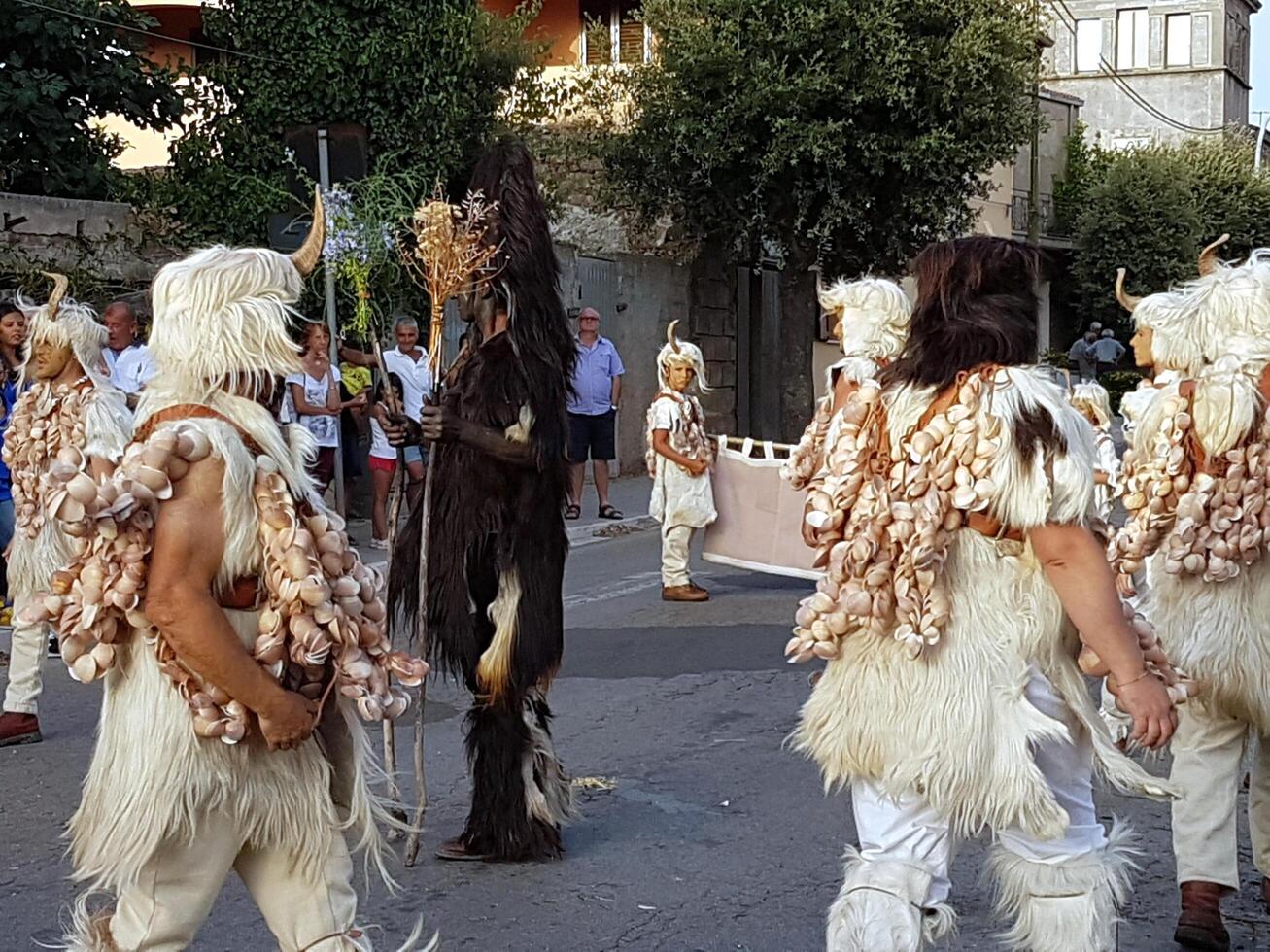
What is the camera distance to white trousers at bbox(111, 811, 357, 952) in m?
3.47

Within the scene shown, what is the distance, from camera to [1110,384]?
37062 mm

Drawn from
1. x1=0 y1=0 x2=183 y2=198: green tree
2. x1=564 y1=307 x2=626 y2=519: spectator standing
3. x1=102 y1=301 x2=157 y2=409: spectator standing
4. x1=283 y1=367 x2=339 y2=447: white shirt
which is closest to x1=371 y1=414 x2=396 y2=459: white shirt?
x1=283 y1=367 x2=339 y2=447: white shirt

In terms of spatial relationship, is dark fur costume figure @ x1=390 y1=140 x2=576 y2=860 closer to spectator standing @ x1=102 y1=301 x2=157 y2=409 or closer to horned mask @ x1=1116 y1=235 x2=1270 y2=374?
horned mask @ x1=1116 y1=235 x2=1270 y2=374

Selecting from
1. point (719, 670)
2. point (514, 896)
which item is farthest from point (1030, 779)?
point (719, 670)

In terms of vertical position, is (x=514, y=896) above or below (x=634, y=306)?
below

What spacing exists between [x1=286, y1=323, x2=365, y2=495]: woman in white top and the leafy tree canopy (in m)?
8.81

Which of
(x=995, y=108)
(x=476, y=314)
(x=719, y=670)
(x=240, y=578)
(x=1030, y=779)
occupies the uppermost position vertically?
(x=995, y=108)

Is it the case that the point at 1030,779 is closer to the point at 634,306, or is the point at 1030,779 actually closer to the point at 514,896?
the point at 514,896

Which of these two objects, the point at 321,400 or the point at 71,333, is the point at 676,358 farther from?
the point at 71,333

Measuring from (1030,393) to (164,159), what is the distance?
2568 centimetres

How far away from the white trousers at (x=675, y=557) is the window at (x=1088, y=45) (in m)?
54.2

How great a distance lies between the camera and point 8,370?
10.0 meters

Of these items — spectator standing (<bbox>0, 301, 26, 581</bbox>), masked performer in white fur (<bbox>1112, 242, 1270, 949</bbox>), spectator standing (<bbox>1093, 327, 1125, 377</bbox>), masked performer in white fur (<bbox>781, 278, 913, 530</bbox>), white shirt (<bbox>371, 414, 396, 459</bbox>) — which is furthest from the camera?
spectator standing (<bbox>1093, 327, 1125, 377</bbox>)

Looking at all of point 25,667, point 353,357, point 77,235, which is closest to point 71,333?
point 25,667
